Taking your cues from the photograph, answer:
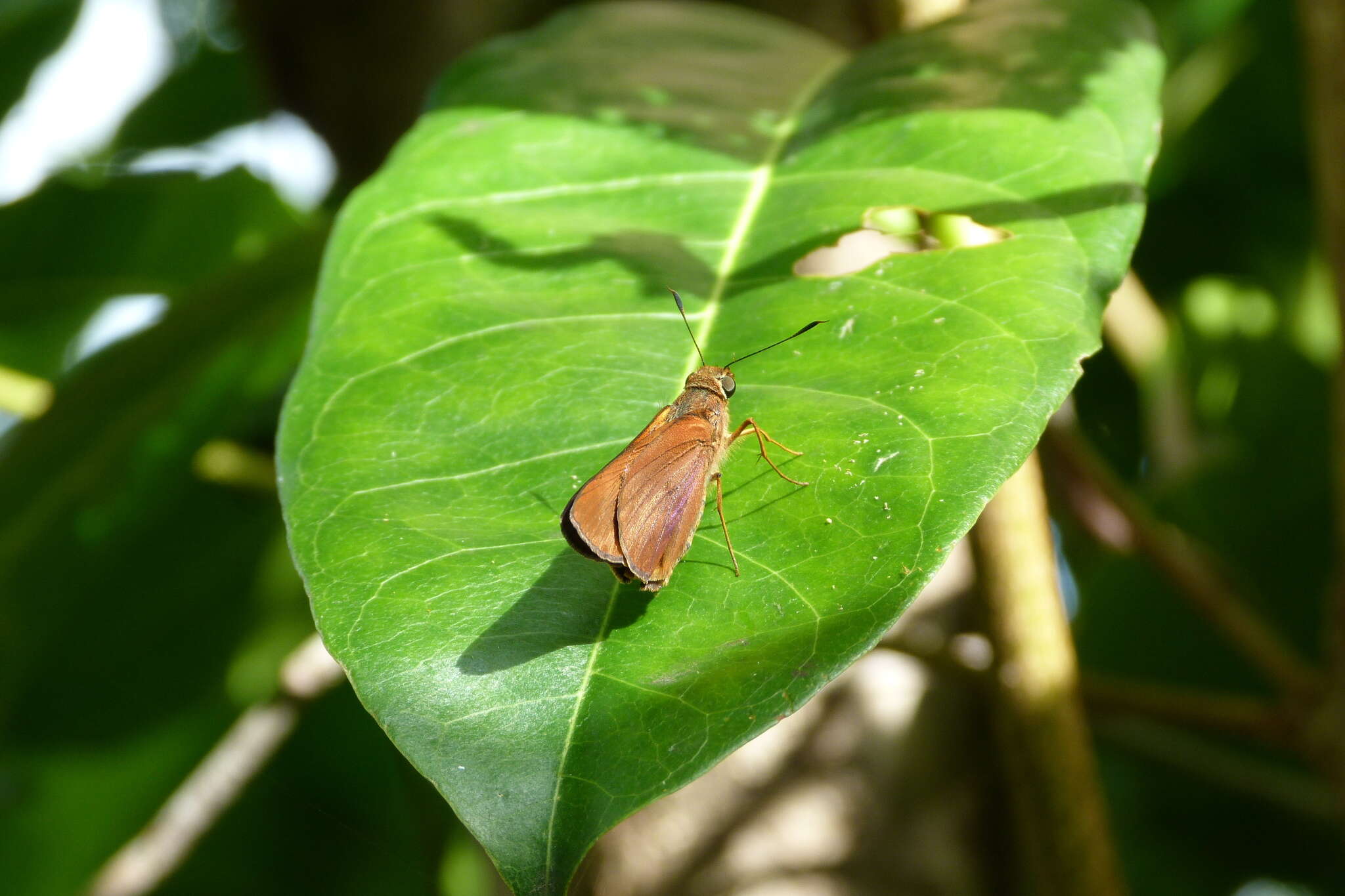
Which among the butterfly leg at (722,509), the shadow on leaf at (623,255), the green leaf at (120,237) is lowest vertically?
the green leaf at (120,237)

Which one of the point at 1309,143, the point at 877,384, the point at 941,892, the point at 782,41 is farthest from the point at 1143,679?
the point at 877,384

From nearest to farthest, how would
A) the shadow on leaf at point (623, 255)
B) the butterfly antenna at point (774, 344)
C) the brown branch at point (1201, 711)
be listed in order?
1. the butterfly antenna at point (774, 344)
2. the shadow on leaf at point (623, 255)
3. the brown branch at point (1201, 711)

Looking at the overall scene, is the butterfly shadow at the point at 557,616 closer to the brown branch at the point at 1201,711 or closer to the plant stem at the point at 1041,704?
the plant stem at the point at 1041,704

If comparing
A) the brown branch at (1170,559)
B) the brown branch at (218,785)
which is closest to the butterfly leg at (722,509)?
the brown branch at (1170,559)

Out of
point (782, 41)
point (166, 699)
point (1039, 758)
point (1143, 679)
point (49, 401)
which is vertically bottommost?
point (1143, 679)

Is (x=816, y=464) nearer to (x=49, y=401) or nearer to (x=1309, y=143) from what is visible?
(x=49, y=401)

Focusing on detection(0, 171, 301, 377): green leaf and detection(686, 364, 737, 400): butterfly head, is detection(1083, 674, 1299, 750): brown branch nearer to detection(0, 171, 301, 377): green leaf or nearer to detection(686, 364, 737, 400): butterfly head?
detection(686, 364, 737, 400): butterfly head

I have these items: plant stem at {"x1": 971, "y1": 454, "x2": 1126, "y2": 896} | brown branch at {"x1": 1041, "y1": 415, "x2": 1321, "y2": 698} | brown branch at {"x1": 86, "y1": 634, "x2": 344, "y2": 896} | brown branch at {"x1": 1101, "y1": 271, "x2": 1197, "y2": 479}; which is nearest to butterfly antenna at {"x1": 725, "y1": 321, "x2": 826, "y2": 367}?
plant stem at {"x1": 971, "y1": 454, "x2": 1126, "y2": 896}
